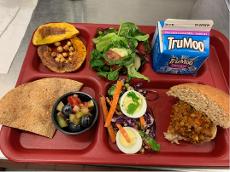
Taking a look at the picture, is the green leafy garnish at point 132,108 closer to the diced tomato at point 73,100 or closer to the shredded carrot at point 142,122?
the shredded carrot at point 142,122

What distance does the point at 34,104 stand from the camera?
0.98 metres

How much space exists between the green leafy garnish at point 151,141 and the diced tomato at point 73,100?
0.26 m

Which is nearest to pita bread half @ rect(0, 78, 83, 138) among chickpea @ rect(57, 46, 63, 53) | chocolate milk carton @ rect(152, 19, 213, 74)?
chickpea @ rect(57, 46, 63, 53)

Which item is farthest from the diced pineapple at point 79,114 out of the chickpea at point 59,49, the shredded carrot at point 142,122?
the chickpea at point 59,49

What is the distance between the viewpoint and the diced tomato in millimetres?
944

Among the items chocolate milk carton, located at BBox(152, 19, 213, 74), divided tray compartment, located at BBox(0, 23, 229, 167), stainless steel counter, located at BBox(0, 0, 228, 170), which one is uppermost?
chocolate milk carton, located at BBox(152, 19, 213, 74)

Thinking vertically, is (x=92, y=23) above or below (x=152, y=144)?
above

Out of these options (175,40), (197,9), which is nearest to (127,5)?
(197,9)

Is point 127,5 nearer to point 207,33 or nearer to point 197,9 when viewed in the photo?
point 197,9

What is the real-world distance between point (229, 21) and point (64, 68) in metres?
0.80

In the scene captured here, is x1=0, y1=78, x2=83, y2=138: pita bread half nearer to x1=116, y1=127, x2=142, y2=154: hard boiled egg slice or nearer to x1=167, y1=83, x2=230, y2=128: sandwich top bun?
x1=116, y1=127, x2=142, y2=154: hard boiled egg slice

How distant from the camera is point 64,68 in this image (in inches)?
42.3

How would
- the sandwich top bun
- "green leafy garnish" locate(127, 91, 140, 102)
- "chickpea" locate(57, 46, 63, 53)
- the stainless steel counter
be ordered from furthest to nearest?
1. the stainless steel counter
2. "chickpea" locate(57, 46, 63, 53)
3. "green leafy garnish" locate(127, 91, 140, 102)
4. the sandwich top bun

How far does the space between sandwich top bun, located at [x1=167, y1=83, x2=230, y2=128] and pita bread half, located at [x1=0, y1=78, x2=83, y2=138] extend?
16.8 inches
